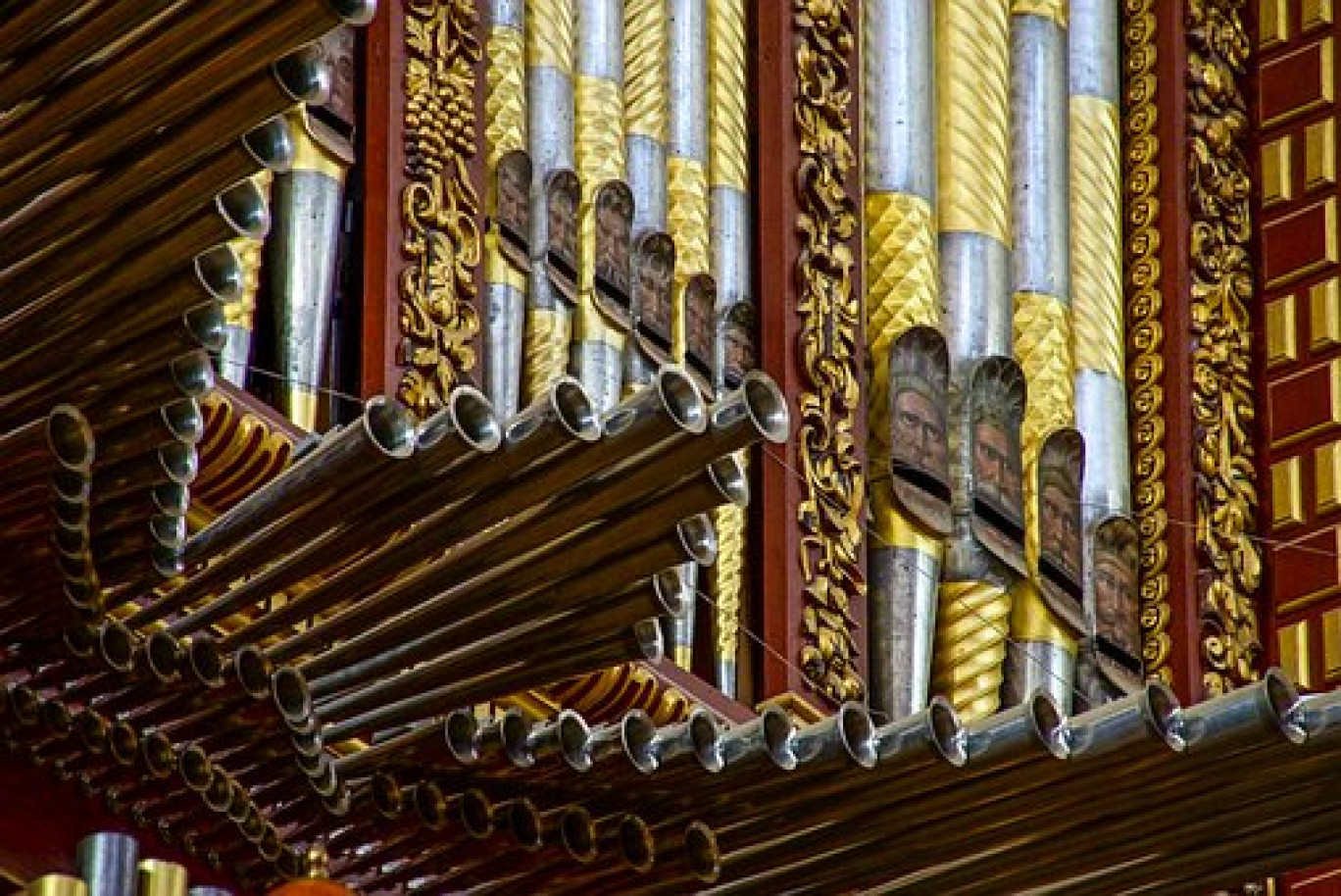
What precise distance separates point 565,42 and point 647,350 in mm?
549

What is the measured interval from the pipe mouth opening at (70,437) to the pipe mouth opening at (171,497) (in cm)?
15

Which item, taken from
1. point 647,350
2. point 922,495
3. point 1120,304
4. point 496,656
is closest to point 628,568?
point 496,656

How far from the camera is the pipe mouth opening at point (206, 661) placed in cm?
631

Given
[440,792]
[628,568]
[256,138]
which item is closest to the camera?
[256,138]

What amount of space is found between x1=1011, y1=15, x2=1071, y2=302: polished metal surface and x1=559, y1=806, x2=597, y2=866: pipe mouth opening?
126 inches

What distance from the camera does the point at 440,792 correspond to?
6445 millimetres

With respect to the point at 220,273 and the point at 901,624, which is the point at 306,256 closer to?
Result: the point at 901,624

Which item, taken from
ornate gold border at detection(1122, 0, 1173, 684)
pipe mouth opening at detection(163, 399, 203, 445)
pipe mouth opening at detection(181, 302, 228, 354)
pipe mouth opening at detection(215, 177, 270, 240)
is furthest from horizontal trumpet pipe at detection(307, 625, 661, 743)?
ornate gold border at detection(1122, 0, 1173, 684)

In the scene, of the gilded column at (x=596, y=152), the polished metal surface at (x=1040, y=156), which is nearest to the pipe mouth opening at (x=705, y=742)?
the gilded column at (x=596, y=152)

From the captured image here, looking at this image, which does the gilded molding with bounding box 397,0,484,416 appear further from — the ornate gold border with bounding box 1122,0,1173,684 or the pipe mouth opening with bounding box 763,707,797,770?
the ornate gold border with bounding box 1122,0,1173,684

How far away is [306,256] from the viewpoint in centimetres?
778

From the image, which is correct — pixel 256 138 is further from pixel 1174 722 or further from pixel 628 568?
pixel 1174 722

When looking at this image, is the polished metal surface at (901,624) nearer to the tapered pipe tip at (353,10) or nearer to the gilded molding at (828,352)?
the gilded molding at (828,352)

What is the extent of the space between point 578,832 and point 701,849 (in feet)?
0.52
